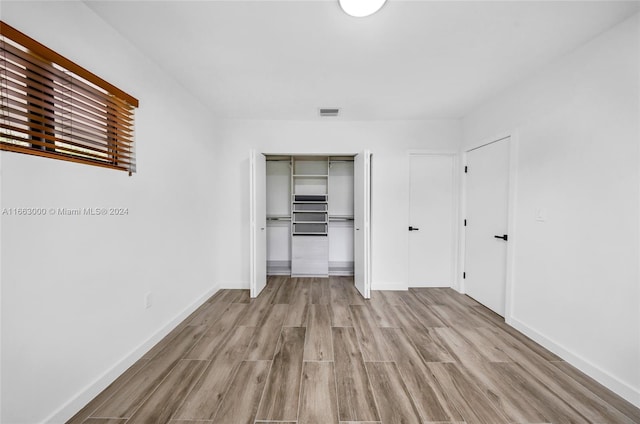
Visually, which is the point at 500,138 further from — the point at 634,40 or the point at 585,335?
the point at 585,335

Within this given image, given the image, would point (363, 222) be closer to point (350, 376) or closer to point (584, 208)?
point (350, 376)

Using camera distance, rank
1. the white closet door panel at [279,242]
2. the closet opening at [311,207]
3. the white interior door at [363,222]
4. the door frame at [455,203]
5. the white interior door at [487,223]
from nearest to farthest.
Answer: the white interior door at [487,223], the white interior door at [363,222], the door frame at [455,203], the closet opening at [311,207], the white closet door panel at [279,242]

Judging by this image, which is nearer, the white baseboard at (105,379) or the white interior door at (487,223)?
the white baseboard at (105,379)

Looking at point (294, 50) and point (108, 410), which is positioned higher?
point (294, 50)

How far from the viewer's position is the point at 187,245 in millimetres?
2703

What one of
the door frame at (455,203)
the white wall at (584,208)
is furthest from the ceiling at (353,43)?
the door frame at (455,203)

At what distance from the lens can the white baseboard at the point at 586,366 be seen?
5.05ft

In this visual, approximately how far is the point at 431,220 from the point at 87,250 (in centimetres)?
388

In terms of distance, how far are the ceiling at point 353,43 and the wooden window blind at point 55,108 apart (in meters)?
0.55

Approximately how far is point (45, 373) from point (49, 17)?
201cm

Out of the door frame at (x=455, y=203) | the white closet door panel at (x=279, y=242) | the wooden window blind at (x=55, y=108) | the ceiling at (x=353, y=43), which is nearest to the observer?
the wooden window blind at (x=55, y=108)

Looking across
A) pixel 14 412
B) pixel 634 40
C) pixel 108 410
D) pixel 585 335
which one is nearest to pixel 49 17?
pixel 14 412

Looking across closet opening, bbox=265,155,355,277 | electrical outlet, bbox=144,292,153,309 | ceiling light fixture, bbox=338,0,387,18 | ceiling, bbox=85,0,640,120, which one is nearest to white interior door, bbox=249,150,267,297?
closet opening, bbox=265,155,355,277

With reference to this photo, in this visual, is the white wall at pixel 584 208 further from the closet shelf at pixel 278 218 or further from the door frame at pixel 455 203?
the closet shelf at pixel 278 218
